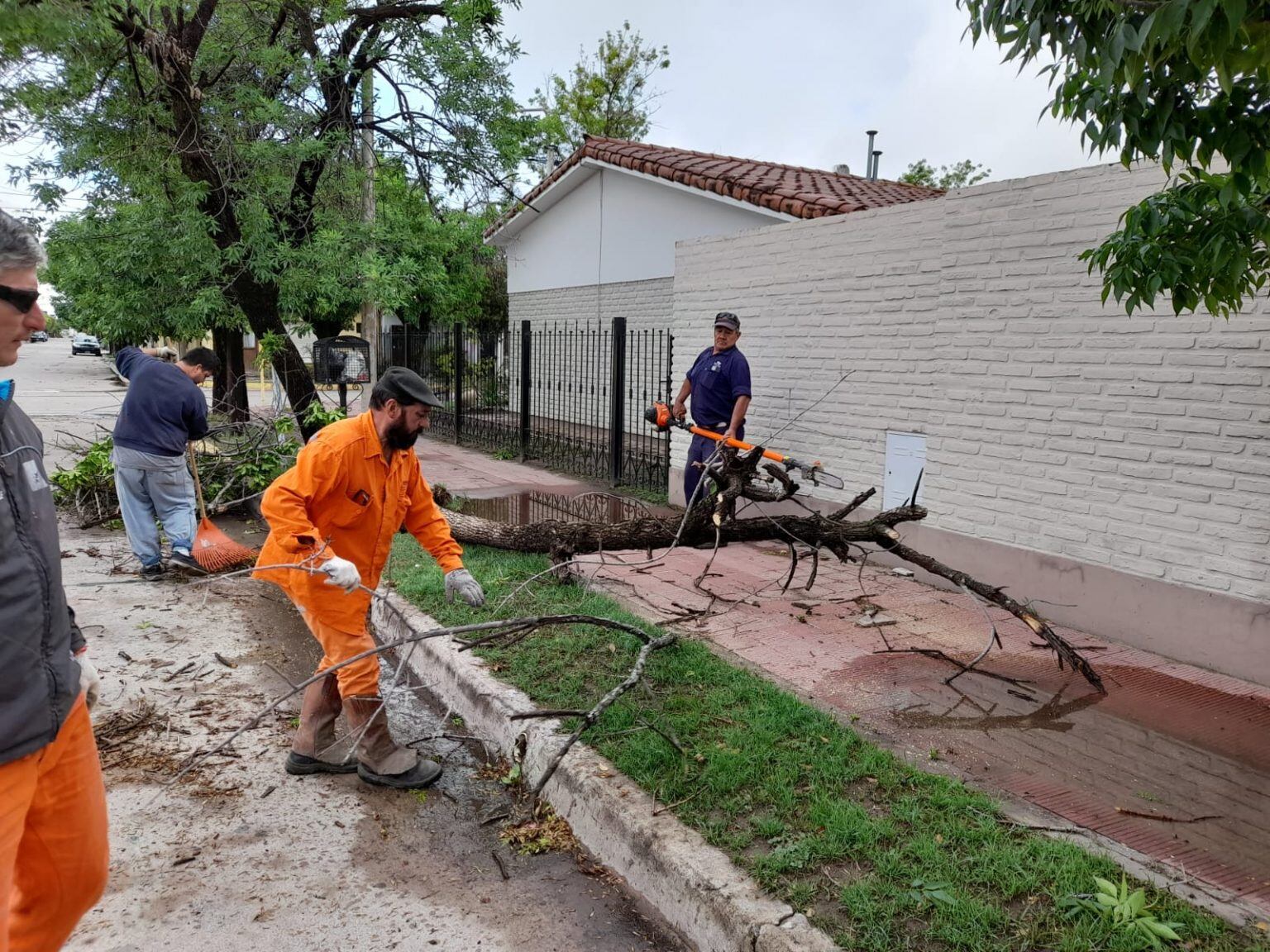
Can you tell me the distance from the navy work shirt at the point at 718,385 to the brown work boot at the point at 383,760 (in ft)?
13.6

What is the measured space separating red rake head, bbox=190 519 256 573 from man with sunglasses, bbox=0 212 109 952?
459 centimetres

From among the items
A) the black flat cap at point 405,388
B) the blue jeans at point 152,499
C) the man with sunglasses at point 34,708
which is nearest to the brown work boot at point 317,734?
the black flat cap at point 405,388

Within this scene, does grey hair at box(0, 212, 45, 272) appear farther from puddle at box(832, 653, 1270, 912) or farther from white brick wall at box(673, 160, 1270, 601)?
white brick wall at box(673, 160, 1270, 601)

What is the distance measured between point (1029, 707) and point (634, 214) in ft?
35.4

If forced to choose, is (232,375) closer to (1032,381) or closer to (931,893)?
(1032,381)

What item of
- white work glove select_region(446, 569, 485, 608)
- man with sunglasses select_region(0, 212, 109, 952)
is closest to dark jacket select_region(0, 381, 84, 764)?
man with sunglasses select_region(0, 212, 109, 952)

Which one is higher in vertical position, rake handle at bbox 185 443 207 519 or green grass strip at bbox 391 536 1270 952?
rake handle at bbox 185 443 207 519

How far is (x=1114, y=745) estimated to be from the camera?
12.3ft

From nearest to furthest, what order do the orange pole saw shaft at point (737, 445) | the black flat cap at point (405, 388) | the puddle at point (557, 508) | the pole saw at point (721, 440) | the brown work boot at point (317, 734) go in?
1. the black flat cap at point (405, 388)
2. the brown work boot at point (317, 734)
3. the orange pole saw shaft at point (737, 445)
4. the pole saw at point (721, 440)
5. the puddle at point (557, 508)

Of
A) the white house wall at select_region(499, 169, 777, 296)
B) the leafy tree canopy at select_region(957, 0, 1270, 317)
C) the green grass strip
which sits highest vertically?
Answer: the white house wall at select_region(499, 169, 777, 296)

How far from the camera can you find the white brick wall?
4.62m

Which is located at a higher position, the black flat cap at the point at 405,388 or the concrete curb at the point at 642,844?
the black flat cap at the point at 405,388

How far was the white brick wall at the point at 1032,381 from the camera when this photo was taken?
4.62 meters

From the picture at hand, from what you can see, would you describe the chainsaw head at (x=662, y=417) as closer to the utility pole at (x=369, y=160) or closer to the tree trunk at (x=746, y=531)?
the tree trunk at (x=746, y=531)
